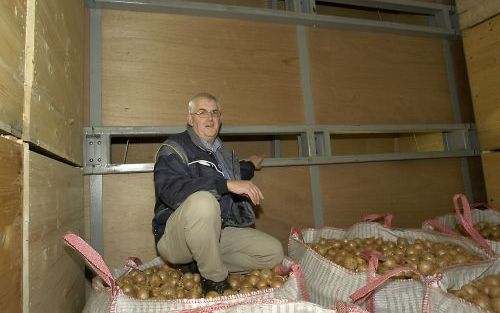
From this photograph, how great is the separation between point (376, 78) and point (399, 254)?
59.8 inches

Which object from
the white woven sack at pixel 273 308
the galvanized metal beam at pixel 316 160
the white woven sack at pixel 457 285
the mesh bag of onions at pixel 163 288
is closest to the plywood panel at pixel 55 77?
the galvanized metal beam at pixel 316 160

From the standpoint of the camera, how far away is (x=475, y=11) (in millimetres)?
2441

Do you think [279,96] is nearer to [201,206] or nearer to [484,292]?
[201,206]

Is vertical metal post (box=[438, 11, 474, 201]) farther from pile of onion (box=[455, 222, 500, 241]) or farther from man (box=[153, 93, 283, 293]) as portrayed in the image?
man (box=[153, 93, 283, 293])

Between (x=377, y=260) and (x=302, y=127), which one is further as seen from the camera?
(x=302, y=127)

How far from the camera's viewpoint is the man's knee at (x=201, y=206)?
141 cm

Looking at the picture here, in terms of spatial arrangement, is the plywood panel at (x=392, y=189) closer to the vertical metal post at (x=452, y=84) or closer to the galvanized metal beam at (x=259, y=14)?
the vertical metal post at (x=452, y=84)

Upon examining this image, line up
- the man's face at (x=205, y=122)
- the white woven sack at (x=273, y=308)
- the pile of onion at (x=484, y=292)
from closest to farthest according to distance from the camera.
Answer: the white woven sack at (x=273, y=308)
the pile of onion at (x=484, y=292)
the man's face at (x=205, y=122)

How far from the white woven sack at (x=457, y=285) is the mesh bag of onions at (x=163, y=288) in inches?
18.6

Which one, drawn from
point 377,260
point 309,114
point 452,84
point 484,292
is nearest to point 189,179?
point 377,260

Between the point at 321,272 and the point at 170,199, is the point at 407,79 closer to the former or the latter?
the point at 321,272

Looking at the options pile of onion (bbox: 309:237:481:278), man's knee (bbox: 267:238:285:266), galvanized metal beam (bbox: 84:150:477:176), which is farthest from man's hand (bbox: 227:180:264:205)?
galvanized metal beam (bbox: 84:150:477:176)

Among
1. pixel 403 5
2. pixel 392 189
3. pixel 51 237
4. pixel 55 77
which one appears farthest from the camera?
pixel 403 5

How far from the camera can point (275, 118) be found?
2.37m
